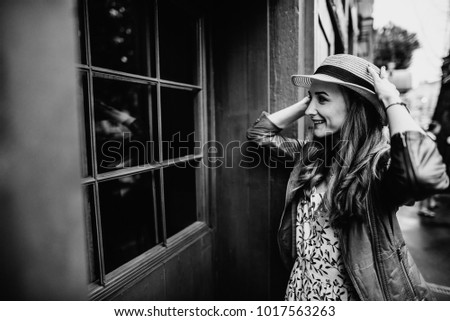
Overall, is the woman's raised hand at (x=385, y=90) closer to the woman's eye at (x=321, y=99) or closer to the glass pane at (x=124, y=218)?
the woman's eye at (x=321, y=99)

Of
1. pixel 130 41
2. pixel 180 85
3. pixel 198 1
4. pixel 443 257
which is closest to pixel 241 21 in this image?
pixel 198 1

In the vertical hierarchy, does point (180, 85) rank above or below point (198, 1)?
below

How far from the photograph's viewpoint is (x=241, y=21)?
1877 mm

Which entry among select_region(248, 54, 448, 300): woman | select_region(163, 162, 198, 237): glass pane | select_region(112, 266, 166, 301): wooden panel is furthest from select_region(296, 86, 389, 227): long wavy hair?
select_region(112, 266, 166, 301): wooden panel

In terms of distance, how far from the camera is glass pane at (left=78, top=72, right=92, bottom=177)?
1154 millimetres

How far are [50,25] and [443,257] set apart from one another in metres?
5.17

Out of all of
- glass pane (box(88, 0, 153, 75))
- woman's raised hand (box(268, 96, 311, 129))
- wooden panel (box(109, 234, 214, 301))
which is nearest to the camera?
wooden panel (box(109, 234, 214, 301))

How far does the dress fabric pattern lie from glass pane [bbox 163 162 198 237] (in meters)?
0.89

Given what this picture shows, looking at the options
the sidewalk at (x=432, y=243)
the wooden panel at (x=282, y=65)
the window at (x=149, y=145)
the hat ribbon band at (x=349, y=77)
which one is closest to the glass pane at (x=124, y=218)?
the window at (x=149, y=145)

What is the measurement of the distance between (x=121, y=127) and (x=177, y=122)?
Result: 847mm

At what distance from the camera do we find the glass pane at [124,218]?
6.06 feet

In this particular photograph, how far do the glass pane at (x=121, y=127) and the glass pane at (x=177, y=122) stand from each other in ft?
0.43

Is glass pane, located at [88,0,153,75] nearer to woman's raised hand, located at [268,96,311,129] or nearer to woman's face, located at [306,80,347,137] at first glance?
woman's raised hand, located at [268,96,311,129]
